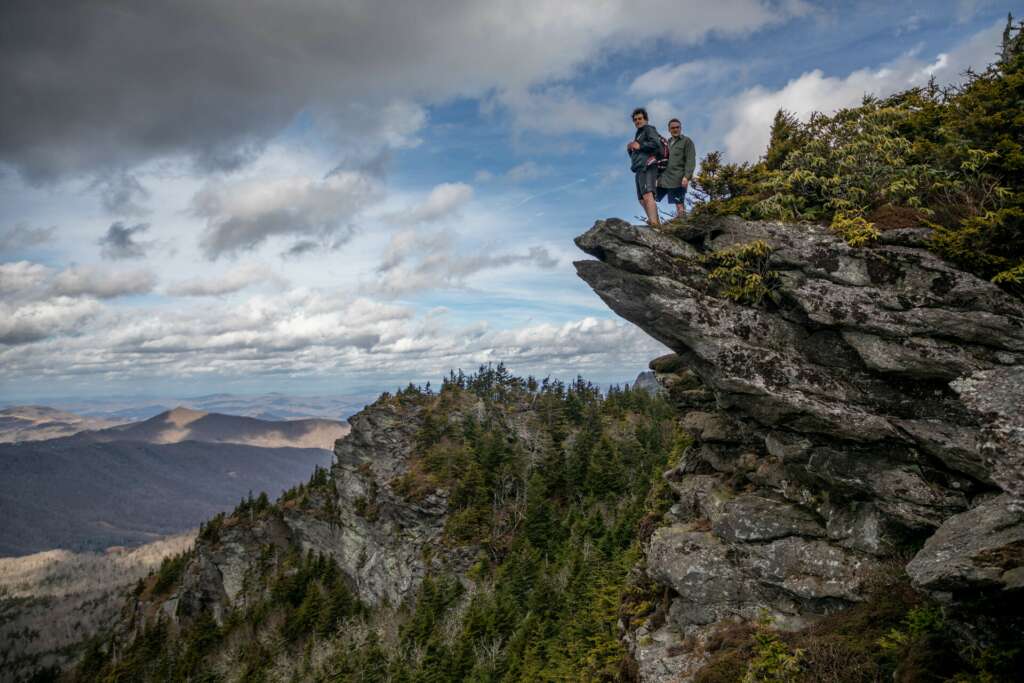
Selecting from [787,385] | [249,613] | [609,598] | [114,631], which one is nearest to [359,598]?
[249,613]

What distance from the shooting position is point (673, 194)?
22016 millimetres

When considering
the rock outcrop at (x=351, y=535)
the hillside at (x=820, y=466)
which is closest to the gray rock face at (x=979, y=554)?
the hillside at (x=820, y=466)

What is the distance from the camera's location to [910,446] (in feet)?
52.3

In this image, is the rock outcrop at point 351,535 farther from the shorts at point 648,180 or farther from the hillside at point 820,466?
the shorts at point 648,180

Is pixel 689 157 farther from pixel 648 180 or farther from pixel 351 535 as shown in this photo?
pixel 351 535

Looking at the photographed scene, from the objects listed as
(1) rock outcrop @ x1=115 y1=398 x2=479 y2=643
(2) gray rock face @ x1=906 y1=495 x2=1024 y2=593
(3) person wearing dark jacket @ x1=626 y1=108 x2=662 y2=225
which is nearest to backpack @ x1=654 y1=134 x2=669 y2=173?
(3) person wearing dark jacket @ x1=626 y1=108 x2=662 y2=225

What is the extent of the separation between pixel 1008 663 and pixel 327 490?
440ft

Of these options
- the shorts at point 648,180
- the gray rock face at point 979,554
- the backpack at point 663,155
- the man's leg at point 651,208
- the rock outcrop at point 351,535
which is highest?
the backpack at point 663,155

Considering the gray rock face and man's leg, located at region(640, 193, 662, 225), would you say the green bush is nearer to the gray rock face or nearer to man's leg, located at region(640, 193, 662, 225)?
man's leg, located at region(640, 193, 662, 225)

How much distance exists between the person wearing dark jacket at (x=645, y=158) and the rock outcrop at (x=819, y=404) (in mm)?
1747

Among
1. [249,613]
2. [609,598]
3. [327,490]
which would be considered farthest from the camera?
[327,490]

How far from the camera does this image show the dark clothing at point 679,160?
20625 millimetres

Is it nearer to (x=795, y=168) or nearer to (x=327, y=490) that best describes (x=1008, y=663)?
(x=795, y=168)

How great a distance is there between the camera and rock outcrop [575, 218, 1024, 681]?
1501 centimetres
